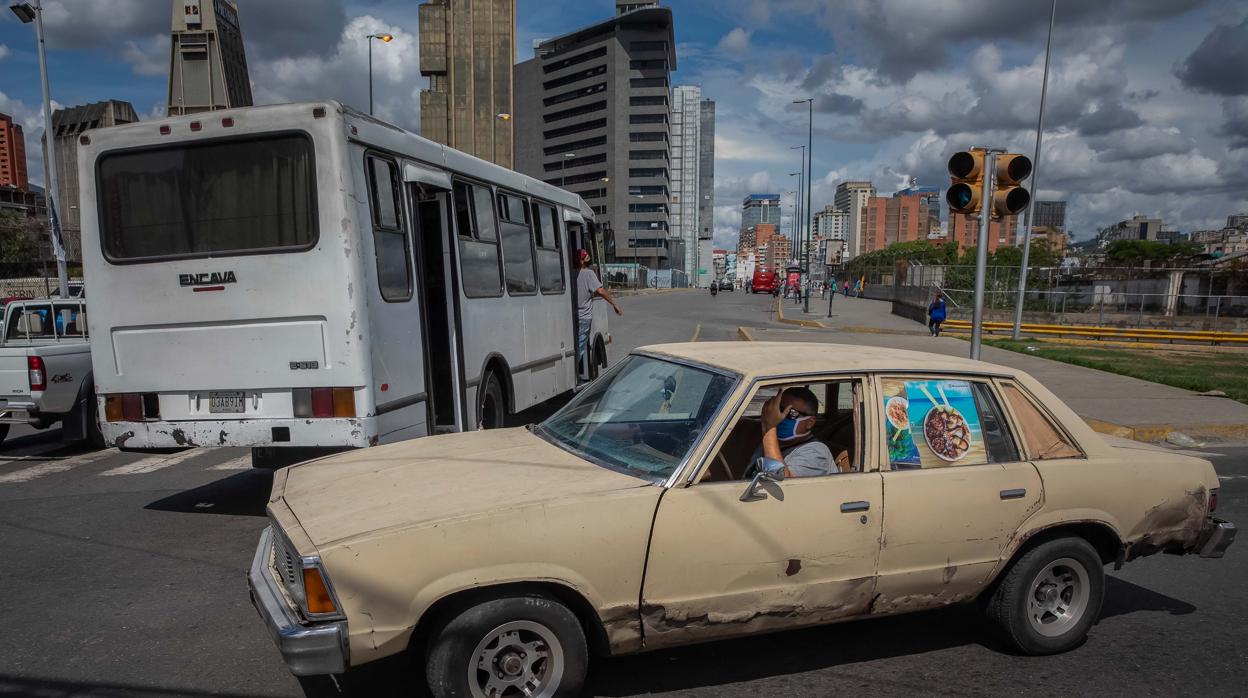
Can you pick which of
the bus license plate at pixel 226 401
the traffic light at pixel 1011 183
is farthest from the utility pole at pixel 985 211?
the bus license plate at pixel 226 401

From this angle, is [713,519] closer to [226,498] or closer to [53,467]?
[226,498]

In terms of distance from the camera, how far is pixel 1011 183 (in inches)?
332

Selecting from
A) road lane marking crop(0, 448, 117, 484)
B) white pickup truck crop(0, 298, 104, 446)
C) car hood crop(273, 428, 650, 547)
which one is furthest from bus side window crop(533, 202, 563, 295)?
car hood crop(273, 428, 650, 547)

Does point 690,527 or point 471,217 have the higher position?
point 471,217

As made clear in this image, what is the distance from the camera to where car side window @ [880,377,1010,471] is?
12.5ft

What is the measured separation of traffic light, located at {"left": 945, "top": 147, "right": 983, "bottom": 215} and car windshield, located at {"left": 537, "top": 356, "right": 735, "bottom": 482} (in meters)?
5.49

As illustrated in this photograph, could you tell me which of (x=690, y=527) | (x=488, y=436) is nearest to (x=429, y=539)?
(x=690, y=527)

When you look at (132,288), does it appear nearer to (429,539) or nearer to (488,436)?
(488,436)

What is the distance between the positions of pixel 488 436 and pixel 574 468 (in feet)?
3.04

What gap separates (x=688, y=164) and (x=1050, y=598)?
189067mm

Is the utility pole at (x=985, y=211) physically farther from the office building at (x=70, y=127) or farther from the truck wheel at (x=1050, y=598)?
the office building at (x=70, y=127)

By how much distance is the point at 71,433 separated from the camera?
8.75m

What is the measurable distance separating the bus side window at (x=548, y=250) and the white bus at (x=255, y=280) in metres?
3.20

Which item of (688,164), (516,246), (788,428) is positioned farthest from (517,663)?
(688,164)
